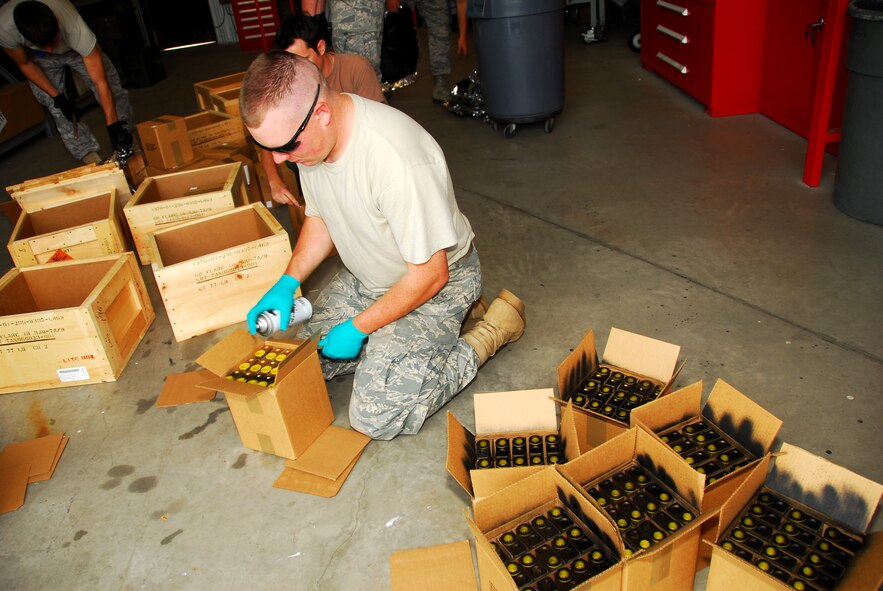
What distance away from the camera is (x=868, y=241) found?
2.98 meters

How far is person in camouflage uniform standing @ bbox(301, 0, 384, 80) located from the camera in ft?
13.8

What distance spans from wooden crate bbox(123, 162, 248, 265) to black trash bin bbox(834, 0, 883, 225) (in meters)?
2.80

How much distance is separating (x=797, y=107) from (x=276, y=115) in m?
3.35

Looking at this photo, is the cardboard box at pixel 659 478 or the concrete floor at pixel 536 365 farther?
the concrete floor at pixel 536 365

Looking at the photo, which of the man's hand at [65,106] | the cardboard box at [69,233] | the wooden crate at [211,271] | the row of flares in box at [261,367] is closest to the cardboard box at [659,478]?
the row of flares in box at [261,367]

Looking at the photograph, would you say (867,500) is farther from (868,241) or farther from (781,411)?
(868,241)

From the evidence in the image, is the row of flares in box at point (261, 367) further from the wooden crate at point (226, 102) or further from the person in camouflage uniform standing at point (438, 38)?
the person in camouflage uniform standing at point (438, 38)

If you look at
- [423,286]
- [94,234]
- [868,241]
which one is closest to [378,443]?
[423,286]

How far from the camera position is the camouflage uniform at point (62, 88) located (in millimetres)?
4660

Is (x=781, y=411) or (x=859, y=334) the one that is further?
(x=859, y=334)

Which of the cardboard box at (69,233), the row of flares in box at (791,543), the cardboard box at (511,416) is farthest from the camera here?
the cardboard box at (69,233)

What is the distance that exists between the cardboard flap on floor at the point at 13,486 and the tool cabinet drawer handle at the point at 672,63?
442cm

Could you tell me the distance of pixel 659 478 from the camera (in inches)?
70.8

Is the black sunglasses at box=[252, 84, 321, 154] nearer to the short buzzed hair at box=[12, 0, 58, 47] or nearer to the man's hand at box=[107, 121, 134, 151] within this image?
the man's hand at box=[107, 121, 134, 151]
